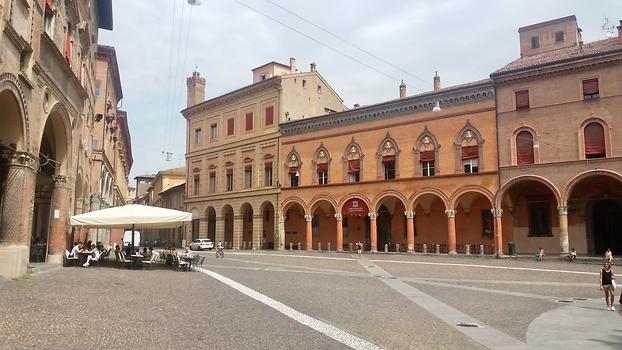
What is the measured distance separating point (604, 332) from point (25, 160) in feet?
44.9

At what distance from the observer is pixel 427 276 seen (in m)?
19.6

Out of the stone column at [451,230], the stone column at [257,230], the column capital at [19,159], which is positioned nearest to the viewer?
the column capital at [19,159]

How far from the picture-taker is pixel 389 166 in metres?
36.4

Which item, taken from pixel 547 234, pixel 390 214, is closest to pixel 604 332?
pixel 547 234

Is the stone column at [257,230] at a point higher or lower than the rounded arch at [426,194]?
lower

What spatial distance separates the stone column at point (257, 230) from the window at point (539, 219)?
71.8ft

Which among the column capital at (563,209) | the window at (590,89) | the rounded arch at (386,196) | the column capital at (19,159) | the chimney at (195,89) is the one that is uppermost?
the chimney at (195,89)

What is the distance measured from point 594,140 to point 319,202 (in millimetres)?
19691

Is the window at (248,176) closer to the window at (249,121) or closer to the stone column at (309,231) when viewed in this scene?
the window at (249,121)

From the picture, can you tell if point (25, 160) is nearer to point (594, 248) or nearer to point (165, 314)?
point (165, 314)

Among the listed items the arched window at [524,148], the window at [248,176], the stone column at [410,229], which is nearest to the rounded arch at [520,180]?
the arched window at [524,148]

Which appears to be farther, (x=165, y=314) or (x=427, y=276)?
(x=427, y=276)

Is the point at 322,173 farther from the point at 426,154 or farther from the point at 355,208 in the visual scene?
the point at 426,154

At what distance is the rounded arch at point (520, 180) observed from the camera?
93.5 ft
